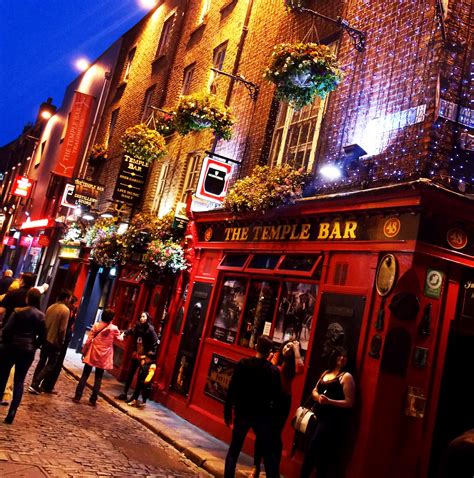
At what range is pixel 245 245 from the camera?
1066 centimetres

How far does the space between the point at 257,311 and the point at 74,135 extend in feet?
60.0

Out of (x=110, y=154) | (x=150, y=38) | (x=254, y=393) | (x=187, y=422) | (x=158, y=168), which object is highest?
(x=150, y=38)

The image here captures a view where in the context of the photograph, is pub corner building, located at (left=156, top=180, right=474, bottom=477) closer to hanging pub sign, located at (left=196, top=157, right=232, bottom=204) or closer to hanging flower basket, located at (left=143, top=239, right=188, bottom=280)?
hanging pub sign, located at (left=196, top=157, right=232, bottom=204)

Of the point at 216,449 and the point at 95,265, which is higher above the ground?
the point at 95,265

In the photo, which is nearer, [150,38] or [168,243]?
[168,243]

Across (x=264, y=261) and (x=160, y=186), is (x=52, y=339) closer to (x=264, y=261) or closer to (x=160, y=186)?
(x=264, y=261)

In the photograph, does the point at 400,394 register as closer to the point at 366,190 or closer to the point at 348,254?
the point at 348,254

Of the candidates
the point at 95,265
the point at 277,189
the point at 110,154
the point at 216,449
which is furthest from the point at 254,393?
the point at 110,154

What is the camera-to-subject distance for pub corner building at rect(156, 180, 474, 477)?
6.82 meters

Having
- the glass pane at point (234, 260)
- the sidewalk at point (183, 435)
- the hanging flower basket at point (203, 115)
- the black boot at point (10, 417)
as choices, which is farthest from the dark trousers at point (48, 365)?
the hanging flower basket at point (203, 115)

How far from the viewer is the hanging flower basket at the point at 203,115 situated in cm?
1182

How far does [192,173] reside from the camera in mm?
14602

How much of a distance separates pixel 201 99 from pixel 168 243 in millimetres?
3480

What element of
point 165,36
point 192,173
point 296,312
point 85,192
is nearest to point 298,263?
point 296,312
